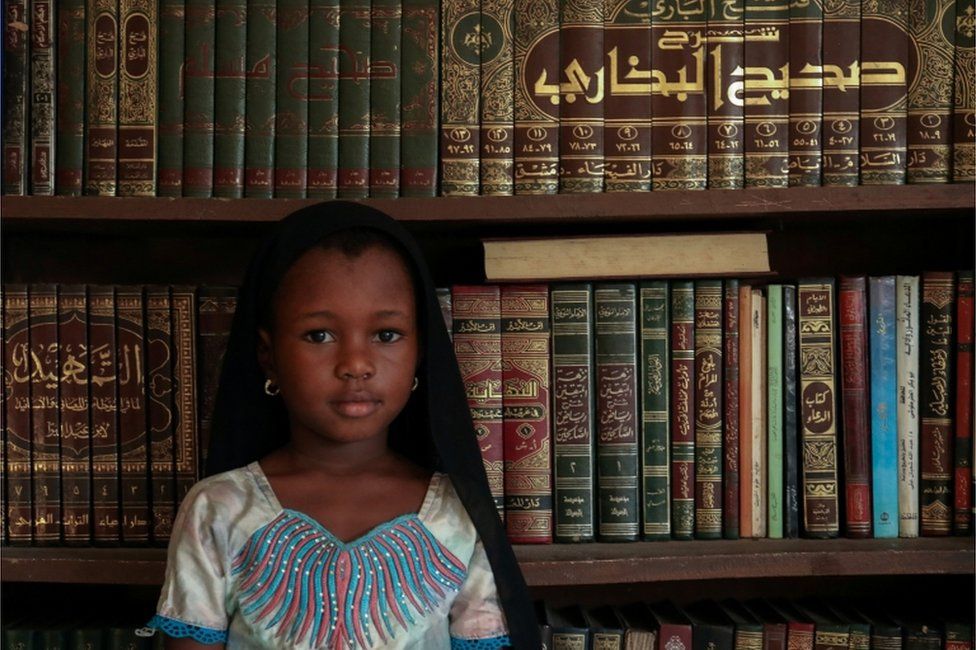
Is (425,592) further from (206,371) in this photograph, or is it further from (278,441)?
(206,371)

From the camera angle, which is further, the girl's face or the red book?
the red book

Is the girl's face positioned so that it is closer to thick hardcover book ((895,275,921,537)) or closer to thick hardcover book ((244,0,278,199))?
thick hardcover book ((244,0,278,199))

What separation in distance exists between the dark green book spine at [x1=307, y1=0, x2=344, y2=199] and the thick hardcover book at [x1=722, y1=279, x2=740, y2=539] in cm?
44

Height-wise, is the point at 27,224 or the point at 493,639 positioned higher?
the point at 27,224

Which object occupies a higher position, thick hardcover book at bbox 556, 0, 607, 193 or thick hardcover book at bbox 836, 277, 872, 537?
thick hardcover book at bbox 556, 0, 607, 193

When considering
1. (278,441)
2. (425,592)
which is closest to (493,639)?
(425,592)

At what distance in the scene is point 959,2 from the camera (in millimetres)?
1107

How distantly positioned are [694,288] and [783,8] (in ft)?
1.01

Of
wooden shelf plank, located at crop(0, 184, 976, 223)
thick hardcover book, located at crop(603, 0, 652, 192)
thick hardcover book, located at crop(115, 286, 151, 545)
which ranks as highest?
thick hardcover book, located at crop(603, 0, 652, 192)

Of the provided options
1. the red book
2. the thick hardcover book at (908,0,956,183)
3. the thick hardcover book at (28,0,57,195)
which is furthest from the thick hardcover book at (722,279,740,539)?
the thick hardcover book at (28,0,57,195)

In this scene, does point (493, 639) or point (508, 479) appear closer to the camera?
point (493, 639)

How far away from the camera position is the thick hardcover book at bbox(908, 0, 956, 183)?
1.11 m

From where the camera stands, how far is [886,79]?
3.65 ft

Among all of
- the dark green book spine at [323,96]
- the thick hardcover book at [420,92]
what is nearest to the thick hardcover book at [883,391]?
the thick hardcover book at [420,92]
